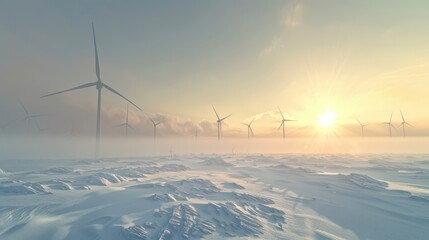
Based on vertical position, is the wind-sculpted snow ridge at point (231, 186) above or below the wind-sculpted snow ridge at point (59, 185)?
below

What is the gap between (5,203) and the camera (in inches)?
1537

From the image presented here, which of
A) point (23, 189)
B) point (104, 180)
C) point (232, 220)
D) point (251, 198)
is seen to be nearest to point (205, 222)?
point (232, 220)

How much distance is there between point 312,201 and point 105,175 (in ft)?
187

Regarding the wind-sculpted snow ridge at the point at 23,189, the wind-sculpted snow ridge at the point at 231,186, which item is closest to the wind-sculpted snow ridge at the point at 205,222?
the wind-sculpted snow ridge at the point at 231,186

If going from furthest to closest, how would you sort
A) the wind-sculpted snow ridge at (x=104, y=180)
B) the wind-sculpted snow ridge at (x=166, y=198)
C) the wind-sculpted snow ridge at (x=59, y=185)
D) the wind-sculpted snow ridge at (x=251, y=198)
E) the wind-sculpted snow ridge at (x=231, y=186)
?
the wind-sculpted snow ridge at (x=231, y=186), the wind-sculpted snow ridge at (x=104, y=180), the wind-sculpted snow ridge at (x=59, y=185), the wind-sculpted snow ridge at (x=251, y=198), the wind-sculpted snow ridge at (x=166, y=198)

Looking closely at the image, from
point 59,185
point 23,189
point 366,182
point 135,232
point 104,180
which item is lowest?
point 366,182

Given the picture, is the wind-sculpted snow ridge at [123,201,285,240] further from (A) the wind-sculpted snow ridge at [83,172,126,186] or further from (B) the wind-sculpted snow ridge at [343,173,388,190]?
(B) the wind-sculpted snow ridge at [343,173,388,190]

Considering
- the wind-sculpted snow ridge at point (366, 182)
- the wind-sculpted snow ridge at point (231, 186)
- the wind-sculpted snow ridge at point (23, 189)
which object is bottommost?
the wind-sculpted snow ridge at point (366, 182)

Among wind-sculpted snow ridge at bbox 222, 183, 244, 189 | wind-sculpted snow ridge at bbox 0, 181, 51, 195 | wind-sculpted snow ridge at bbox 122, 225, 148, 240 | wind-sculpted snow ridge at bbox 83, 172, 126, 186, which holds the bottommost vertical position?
wind-sculpted snow ridge at bbox 222, 183, 244, 189

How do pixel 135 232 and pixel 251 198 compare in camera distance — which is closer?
pixel 135 232

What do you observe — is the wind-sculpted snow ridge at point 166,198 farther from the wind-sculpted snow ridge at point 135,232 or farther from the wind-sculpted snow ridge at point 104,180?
the wind-sculpted snow ridge at point 104,180

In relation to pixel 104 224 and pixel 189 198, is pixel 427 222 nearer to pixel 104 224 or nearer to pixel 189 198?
pixel 189 198

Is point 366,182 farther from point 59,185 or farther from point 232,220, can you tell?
point 59,185

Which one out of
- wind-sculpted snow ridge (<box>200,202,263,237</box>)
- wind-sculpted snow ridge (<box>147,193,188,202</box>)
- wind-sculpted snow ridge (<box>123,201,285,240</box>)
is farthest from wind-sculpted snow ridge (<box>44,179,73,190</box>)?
wind-sculpted snow ridge (<box>200,202,263,237</box>)
